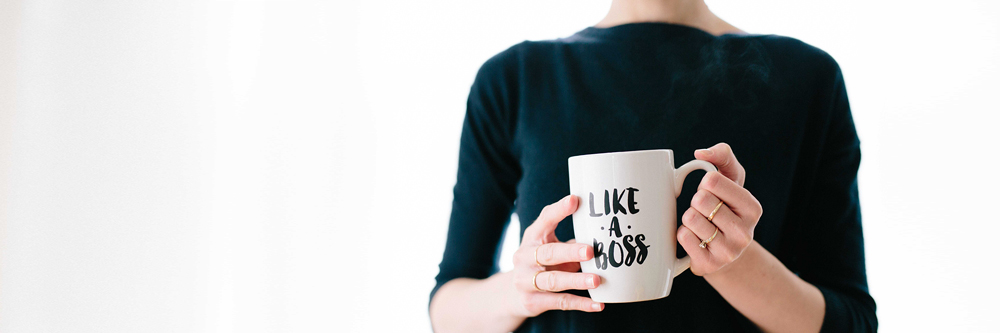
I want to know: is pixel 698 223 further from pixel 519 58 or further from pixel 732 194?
pixel 519 58

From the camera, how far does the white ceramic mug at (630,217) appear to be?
0.50 meters

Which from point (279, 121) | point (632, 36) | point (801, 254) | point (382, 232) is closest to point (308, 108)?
point (279, 121)

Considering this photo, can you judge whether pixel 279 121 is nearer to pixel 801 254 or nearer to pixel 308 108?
pixel 308 108

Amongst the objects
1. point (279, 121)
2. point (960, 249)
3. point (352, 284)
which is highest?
point (279, 121)

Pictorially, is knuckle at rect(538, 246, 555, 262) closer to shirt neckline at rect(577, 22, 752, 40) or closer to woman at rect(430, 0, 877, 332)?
woman at rect(430, 0, 877, 332)

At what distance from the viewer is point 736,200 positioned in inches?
19.5

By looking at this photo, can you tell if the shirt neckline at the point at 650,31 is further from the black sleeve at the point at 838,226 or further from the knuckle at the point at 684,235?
the knuckle at the point at 684,235

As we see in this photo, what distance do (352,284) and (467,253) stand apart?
75 centimetres

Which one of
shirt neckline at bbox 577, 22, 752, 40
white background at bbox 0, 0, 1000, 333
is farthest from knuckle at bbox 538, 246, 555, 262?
white background at bbox 0, 0, 1000, 333

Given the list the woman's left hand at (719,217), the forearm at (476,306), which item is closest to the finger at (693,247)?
the woman's left hand at (719,217)

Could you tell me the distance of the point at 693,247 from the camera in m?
0.52

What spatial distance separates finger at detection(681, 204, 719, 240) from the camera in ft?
1.64

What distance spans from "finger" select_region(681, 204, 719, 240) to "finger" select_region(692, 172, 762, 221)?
0.01m

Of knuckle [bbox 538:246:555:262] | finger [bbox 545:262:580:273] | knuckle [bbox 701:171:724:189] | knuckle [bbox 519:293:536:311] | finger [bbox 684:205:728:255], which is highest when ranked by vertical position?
knuckle [bbox 701:171:724:189]
